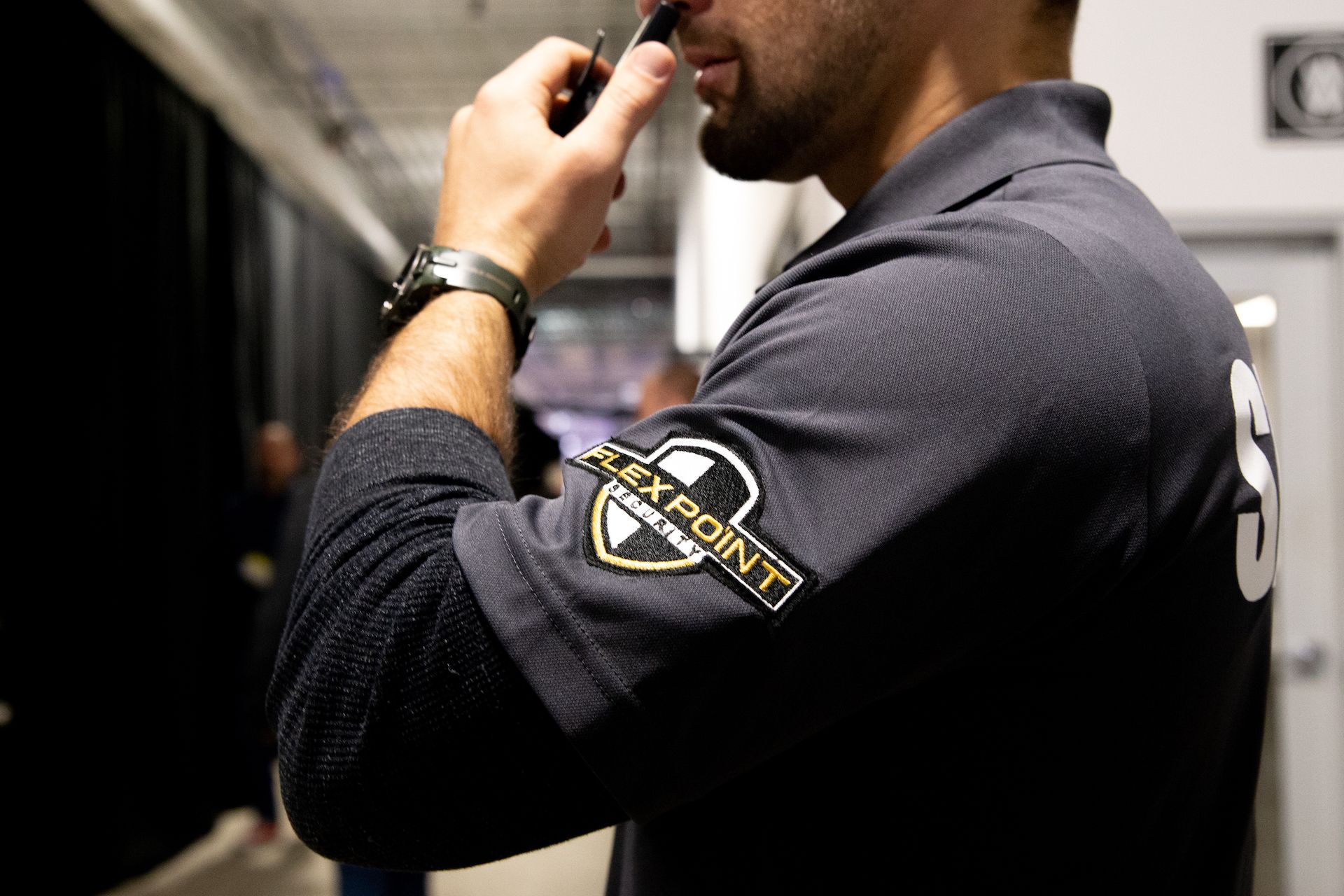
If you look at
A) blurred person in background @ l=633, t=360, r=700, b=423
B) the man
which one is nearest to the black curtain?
blurred person in background @ l=633, t=360, r=700, b=423

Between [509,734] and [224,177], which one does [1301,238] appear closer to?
[509,734]

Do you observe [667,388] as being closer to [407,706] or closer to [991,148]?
[991,148]

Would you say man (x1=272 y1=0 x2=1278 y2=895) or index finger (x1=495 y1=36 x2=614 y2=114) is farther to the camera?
index finger (x1=495 y1=36 x2=614 y2=114)

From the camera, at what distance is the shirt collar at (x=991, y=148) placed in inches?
24.7

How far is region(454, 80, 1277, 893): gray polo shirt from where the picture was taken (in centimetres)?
42

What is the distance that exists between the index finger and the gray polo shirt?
0.28 m

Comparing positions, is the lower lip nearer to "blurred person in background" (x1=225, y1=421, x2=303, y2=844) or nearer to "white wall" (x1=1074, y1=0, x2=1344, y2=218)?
"white wall" (x1=1074, y1=0, x2=1344, y2=218)

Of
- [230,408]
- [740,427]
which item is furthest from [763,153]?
[230,408]

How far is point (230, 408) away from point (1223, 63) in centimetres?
458

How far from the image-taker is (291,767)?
492 millimetres

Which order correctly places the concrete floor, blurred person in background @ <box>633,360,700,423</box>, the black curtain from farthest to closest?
the black curtain
the concrete floor
blurred person in background @ <box>633,360,700,423</box>

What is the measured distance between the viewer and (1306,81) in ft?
7.38

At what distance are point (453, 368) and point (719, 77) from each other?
1.14ft

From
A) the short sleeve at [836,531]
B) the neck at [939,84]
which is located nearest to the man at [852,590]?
the short sleeve at [836,531]
